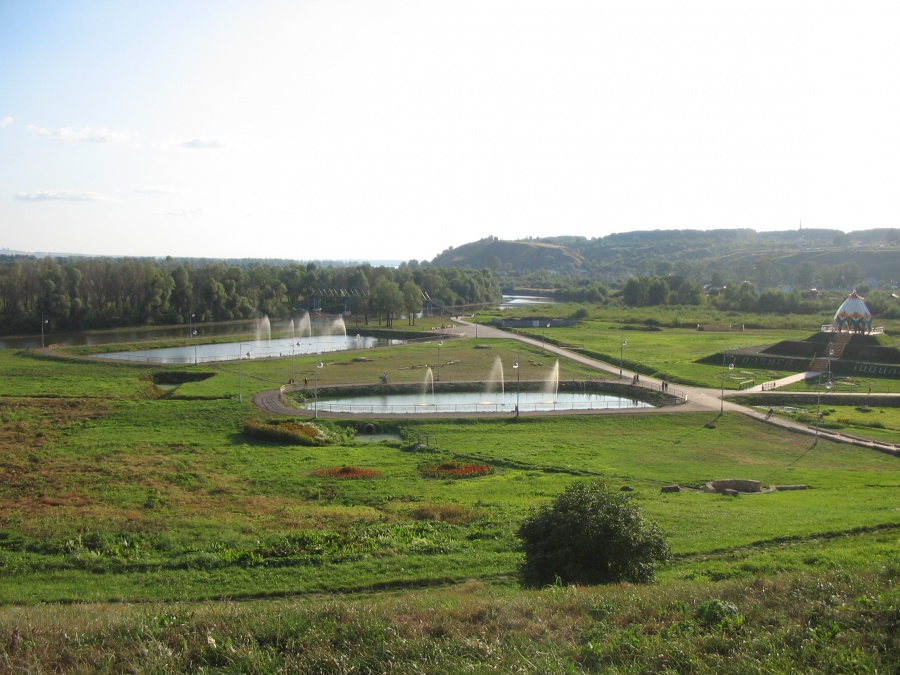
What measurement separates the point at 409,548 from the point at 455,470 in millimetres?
12459

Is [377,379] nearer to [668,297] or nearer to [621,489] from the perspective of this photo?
[621,489]

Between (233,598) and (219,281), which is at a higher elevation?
(219,281)

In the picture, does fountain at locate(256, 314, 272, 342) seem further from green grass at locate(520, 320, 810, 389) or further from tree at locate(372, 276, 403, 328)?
green grass at locate(520, 320, 810, 389)

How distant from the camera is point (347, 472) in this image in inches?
1206

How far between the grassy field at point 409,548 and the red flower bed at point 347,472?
37cm

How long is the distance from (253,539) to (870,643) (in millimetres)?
14949

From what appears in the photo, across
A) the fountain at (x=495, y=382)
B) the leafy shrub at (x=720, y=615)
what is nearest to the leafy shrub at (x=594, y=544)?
the leafy shrub at (x=720, y=615)

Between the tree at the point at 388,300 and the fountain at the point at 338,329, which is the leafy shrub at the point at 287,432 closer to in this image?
the fountain at the point at 338,329

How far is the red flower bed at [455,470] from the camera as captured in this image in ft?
102

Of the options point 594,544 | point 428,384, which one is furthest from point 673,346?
point 594,544

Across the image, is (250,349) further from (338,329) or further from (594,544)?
(594,544)

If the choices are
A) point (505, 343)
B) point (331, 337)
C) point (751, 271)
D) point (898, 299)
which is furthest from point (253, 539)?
point (751, 271)

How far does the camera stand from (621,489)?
89.4 ft

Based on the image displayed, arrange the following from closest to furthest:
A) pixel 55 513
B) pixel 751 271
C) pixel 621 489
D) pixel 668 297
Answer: pixel 55 513
pixel 621 489
pixel 668 297
pixel 751 271
